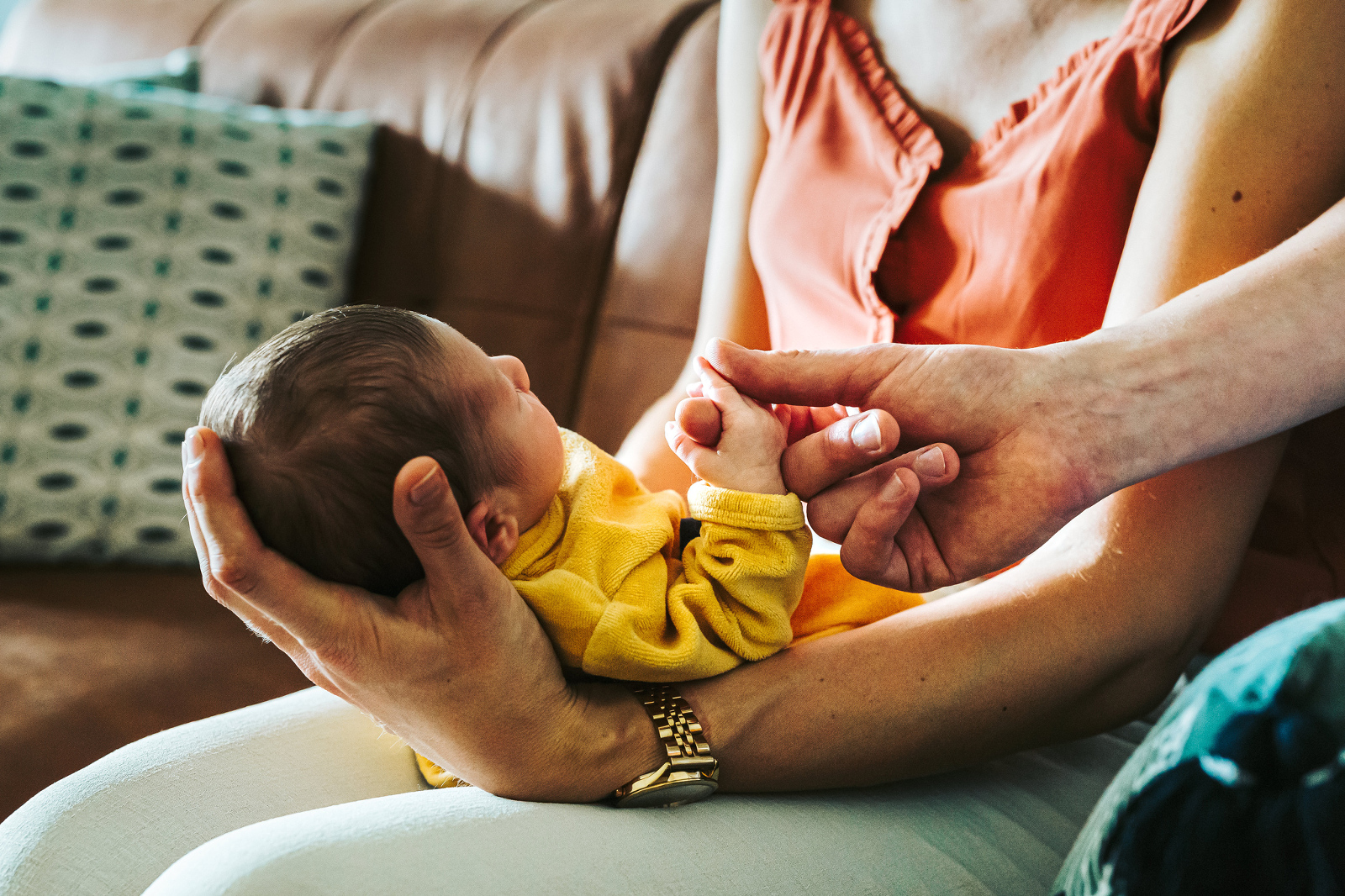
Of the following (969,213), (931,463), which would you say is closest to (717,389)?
(931,463)

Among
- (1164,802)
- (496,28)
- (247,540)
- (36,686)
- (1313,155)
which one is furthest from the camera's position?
(496,28)

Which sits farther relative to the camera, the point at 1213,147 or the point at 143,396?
the point at 143,396

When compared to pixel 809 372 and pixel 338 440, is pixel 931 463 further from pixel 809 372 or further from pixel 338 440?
pixel 338 440

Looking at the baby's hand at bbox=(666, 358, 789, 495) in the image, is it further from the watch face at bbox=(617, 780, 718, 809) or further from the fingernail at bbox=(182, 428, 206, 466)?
the fingernail at bbox=(182, 428, 206, 466)

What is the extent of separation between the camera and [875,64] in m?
1.00

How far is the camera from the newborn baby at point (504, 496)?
613 mm

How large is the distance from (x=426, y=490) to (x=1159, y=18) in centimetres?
70

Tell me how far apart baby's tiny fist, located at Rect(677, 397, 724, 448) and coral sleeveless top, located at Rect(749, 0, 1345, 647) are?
0.31m

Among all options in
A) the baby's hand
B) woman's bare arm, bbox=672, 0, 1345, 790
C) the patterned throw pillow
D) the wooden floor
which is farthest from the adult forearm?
the patterned throw pillow

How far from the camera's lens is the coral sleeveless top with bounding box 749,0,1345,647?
798 mm

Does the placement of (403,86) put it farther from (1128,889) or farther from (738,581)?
(1128,889)

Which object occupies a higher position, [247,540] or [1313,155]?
[1313,155]

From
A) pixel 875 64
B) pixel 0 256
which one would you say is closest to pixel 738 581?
pixel 875 64

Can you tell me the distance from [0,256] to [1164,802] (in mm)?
1513
